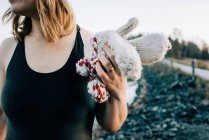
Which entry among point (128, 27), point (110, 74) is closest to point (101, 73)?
point (110, 74)

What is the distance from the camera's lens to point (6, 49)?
1.73 metres

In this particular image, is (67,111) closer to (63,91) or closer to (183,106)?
(63,91)

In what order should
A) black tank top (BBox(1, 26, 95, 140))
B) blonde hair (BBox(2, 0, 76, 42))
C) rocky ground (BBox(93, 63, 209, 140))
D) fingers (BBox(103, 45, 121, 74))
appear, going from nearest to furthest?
1. fingers (BBox(103, 45, 121, 74))
2. black tank top (BBox(1, 26, 95, 140))
3. blonde hair (BBox(2, 0, 76, 42))
4. rocky ground (BBox(93, 63, 209, 140))

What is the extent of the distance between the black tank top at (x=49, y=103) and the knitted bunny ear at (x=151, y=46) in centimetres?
30

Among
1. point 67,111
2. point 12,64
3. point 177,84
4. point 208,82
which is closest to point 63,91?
point 67,111

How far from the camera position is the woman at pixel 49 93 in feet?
5.19

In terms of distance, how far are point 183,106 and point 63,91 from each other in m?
9.37

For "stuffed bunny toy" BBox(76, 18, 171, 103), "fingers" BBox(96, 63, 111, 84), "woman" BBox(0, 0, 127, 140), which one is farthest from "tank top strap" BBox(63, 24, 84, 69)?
"fingers" BBox(96, 63, 111, 84)

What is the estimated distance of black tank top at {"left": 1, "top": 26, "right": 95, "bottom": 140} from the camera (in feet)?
5.19

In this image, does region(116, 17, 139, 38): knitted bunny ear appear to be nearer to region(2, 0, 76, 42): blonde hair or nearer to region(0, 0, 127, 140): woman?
region(0, 0, 127, 140): woman

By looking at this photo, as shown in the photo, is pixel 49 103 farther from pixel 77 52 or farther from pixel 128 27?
pixel 128 27

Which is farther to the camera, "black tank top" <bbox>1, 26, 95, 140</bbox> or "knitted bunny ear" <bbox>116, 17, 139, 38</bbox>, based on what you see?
"black tank top" <bbox>1, 26, 95, 140</bbox>

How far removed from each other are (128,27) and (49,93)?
42 centimetres

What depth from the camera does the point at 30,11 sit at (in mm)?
1705
